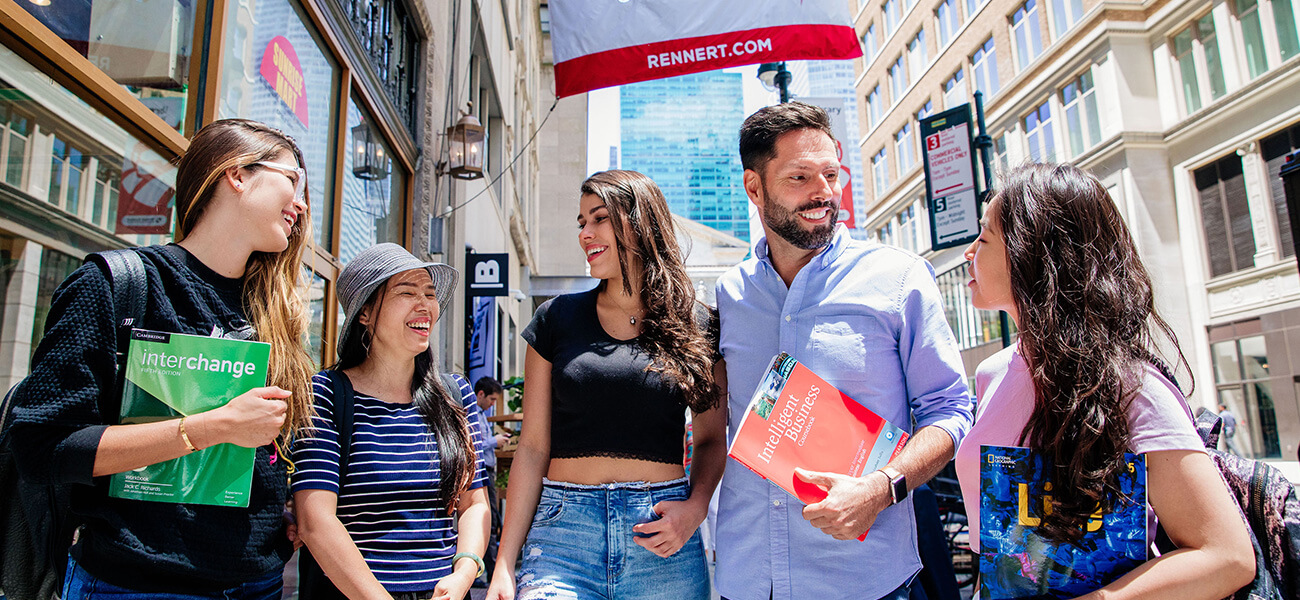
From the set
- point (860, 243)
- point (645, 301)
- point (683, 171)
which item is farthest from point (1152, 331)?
point (683, 171)

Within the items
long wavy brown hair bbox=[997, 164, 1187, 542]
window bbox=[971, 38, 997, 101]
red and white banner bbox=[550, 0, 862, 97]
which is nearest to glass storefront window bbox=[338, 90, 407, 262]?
red and white banner bbox=[550, 0, 862, 97]

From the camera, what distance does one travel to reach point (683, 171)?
60.5 m

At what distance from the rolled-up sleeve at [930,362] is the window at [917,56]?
37.6m

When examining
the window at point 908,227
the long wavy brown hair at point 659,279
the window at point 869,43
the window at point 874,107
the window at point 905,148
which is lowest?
the long wavy brown hair at point 659,279

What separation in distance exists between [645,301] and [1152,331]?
4.74ft

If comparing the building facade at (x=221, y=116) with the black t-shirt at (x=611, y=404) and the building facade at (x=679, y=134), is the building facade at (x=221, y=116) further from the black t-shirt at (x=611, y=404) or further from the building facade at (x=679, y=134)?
the building facade at (x=679, y=134)

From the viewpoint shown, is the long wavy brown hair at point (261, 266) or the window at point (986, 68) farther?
the window at point (986, 68)

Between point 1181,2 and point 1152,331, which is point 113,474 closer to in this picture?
point 1152,331

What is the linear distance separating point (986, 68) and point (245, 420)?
114 feet

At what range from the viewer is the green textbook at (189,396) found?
5.41ft

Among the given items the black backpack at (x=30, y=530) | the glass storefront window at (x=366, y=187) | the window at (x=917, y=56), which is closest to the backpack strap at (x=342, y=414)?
the black backpack at (x=30, y=530)

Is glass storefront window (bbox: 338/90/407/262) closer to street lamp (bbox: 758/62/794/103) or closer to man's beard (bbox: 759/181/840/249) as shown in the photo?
man's beard (bbox: 759/181/840/249)

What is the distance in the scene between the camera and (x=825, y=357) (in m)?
2.20

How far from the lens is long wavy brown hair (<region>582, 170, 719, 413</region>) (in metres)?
2.42
